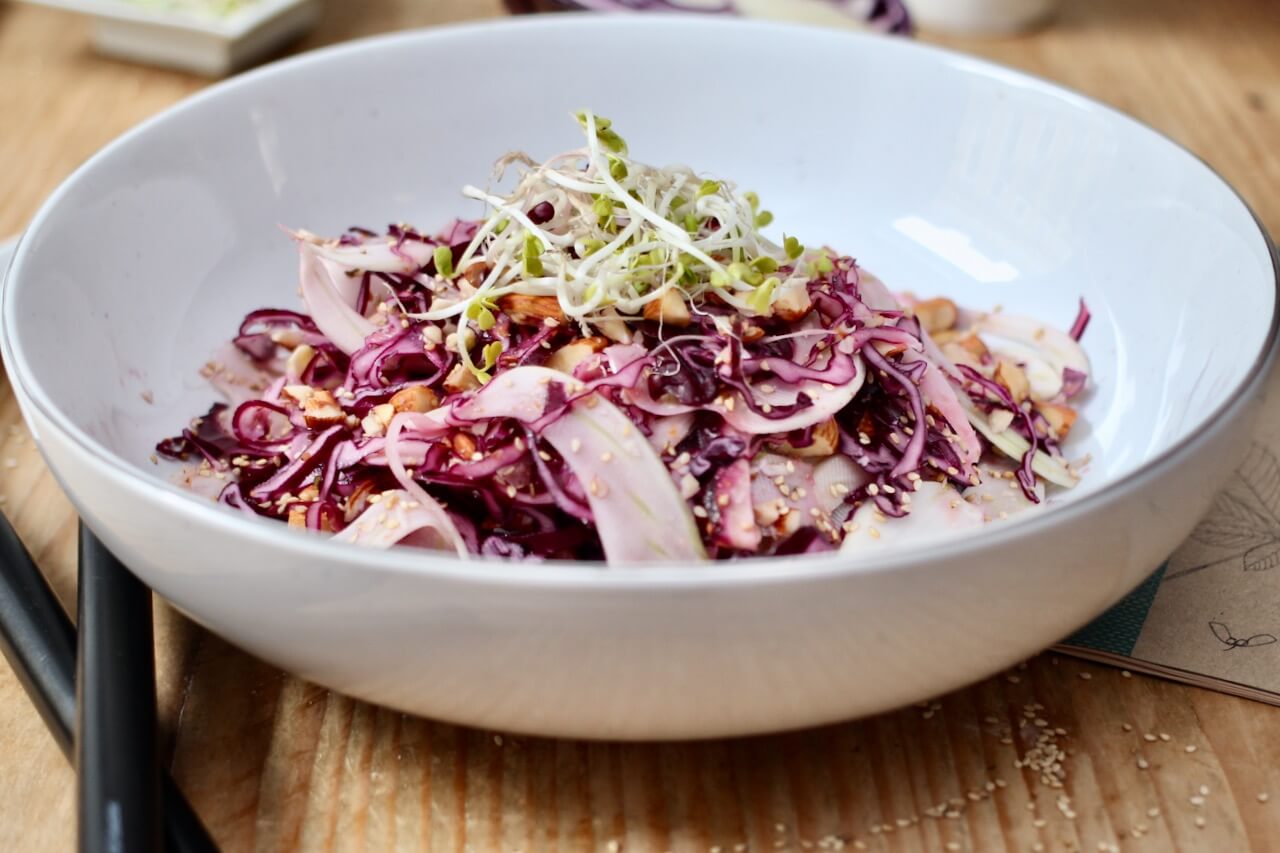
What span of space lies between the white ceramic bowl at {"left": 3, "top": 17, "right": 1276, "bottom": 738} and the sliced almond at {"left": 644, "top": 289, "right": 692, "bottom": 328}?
0.51 meters

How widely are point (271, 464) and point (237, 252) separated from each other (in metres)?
0.58

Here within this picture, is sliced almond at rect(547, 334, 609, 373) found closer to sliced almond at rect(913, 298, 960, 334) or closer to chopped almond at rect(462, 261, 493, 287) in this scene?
chopped almond at rect(462, 261, 493, 287)

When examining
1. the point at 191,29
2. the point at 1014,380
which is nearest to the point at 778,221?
the point at 1014,380

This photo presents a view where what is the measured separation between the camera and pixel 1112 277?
6.35 feet

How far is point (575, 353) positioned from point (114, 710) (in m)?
0.63

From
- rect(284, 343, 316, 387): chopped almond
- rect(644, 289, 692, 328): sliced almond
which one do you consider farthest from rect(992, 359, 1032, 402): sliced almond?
rect(284, 343, 316, 387): chopped almond

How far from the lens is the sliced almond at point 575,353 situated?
1.46 metres

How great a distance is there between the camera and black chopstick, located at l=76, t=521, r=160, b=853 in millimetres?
1116

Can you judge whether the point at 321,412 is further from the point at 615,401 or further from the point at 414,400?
the point at 615,401

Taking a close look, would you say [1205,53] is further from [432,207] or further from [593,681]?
[593,681]

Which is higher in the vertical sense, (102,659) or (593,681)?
(593,681)

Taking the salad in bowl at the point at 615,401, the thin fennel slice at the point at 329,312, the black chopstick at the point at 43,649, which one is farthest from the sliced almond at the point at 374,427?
the black chopstick at the point at 43,649

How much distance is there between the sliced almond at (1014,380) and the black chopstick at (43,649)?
119 cm

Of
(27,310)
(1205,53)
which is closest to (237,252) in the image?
(27,310)
